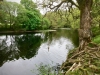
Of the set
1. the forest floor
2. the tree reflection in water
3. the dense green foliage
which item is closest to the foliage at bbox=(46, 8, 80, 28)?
the forest floor

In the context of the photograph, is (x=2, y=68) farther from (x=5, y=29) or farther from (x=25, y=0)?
(x=25, y=0)

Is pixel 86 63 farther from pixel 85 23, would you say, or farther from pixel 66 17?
pixel 66 17

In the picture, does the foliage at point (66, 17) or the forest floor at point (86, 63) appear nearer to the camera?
the forest floor at point (86, 63)

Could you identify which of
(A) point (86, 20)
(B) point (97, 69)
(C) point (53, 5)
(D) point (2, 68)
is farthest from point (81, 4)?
(D) point (2, 68)

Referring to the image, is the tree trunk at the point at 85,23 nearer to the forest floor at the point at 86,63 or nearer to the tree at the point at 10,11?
the forest floor at the point at 86,63

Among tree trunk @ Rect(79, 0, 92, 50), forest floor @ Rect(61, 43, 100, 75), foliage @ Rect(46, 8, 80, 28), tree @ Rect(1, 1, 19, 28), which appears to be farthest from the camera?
tree @ Rect(1, 1, 19, 28)

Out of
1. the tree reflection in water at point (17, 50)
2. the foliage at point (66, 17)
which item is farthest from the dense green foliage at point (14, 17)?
the tree reflection in water at point (17, 50)

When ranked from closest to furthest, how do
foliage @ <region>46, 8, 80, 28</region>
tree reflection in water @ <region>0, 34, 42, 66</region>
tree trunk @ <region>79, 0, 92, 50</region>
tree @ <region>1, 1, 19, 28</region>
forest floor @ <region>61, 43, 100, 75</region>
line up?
forest floor @ <region>61, 43, 100, 75</region> < tree trunk @ <region>79, 0, 92, 50</region> < foliage @ <region>46, 8, 80, 28</region> < tree reflection in water @ <region>0, 34, 42, 66</region> < tree @ <region>1, 1, 19, 28</region>

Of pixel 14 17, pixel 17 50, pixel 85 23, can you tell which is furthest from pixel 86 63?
pixel 14 17

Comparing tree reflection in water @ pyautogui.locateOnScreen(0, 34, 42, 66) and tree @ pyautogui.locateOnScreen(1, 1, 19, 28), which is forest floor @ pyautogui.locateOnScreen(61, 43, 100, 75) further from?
tree @ pyautogui.locateOnScreen(1, 1, 19, 28)

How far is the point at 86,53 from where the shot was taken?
16.0m

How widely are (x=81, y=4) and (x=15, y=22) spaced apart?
218 feet

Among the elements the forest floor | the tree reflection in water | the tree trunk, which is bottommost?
the tree reflection in water

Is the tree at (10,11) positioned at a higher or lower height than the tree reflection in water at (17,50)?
higher
